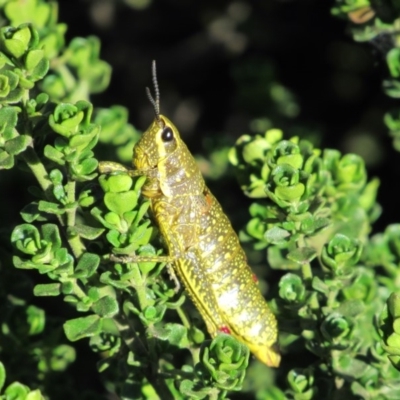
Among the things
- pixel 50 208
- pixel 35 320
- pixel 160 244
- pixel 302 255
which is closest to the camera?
pixel 50 208

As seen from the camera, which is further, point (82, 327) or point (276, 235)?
point (276, 235)

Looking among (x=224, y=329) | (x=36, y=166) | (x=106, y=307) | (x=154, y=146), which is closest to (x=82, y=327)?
(x=106, y=307)

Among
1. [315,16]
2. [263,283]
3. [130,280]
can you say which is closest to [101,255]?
[130,280]

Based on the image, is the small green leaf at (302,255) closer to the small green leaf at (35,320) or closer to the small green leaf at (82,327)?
the small green leaf at (82,327)

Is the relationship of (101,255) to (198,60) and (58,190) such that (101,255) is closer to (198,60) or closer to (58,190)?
(58,190)

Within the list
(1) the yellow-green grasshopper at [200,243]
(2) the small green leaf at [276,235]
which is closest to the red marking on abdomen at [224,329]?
(1) the yellow-green grasshopper at [200,243]

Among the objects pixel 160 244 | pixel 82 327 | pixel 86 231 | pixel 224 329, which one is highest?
pixel 86 231

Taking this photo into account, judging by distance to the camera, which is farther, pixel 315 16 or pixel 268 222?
pixel 315 16

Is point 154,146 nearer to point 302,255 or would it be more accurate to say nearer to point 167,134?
point 167,134

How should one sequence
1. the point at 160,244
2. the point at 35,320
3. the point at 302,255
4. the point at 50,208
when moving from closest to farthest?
the point at 50,208 < the point at 302,255 < the point at 35,320 < the point at 160,244
